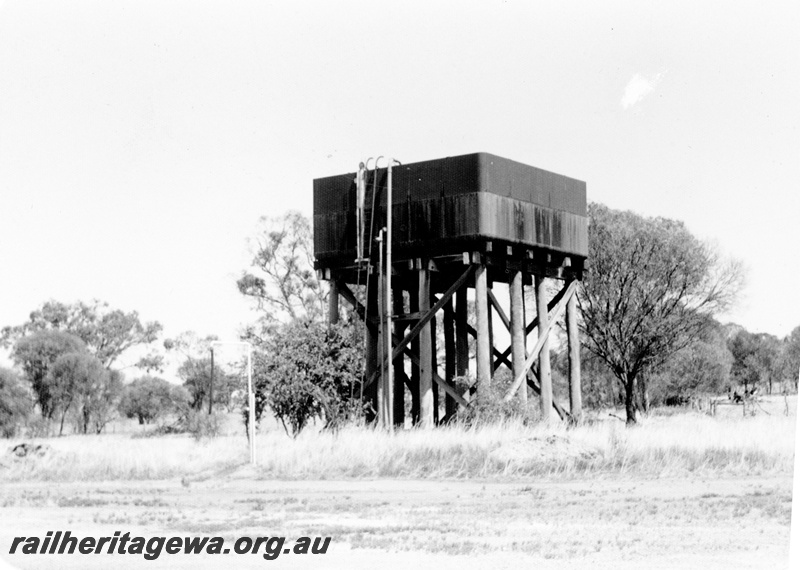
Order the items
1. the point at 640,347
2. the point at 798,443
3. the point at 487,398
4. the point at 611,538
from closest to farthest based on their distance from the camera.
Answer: the point at 798,443, the point at 611,538, the point at 487,398, the point at 640,347

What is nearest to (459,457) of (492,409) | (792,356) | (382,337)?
(492,409)

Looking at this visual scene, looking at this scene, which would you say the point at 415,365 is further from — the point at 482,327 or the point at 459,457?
the point at 459,457

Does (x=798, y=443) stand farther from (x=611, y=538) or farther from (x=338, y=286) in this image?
(x=338, y=286)

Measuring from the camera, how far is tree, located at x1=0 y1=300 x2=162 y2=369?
58844 mm

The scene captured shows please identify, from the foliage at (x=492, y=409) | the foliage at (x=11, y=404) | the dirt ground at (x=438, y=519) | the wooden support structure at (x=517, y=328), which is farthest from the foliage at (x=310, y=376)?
the foliage at (x=11, y=404)

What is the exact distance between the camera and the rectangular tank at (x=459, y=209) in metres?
28.4

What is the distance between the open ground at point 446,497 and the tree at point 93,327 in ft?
112

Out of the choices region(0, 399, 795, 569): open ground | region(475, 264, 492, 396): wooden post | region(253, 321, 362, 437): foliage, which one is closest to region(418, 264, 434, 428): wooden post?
region(475, 264, 492, 396): wooden post

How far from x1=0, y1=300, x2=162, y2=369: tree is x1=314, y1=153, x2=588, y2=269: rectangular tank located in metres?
30.1

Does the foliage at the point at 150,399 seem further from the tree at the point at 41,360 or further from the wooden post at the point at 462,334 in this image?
the wooden post at the point at 462,334

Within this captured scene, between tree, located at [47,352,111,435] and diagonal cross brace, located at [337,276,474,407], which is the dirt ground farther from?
tree, located at [47,352,111,435]

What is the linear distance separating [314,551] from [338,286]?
18.7 meters

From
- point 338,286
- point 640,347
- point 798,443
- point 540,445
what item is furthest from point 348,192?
point 798,443

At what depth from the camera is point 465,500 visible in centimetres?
1755
